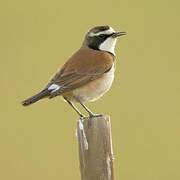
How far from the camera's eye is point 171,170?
11.4 metres

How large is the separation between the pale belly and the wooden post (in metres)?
1.50

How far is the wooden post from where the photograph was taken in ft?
22.1

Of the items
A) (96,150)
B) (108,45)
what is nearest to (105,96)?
(108,45)

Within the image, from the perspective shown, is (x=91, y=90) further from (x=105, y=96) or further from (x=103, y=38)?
(x=105, y=96)

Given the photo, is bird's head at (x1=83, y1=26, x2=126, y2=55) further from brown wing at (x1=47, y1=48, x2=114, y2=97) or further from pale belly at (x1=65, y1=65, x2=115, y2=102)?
pale belly at (x1=65, y1=65, x2=115, y2=102)

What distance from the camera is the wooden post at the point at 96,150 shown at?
265 inches

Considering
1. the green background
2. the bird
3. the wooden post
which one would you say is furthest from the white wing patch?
the green background

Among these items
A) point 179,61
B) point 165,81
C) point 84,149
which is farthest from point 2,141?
point 84,149

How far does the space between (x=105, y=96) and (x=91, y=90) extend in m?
4.67

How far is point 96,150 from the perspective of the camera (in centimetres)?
679

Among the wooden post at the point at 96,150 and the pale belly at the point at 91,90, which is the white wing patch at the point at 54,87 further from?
the wooden post at the point at 96,150

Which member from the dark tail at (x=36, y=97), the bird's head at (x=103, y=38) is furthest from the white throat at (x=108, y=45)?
the dark tail at (x=36, y=97)

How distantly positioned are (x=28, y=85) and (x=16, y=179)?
2.41 m

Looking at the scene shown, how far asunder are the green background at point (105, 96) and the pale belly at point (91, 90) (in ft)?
9.46
